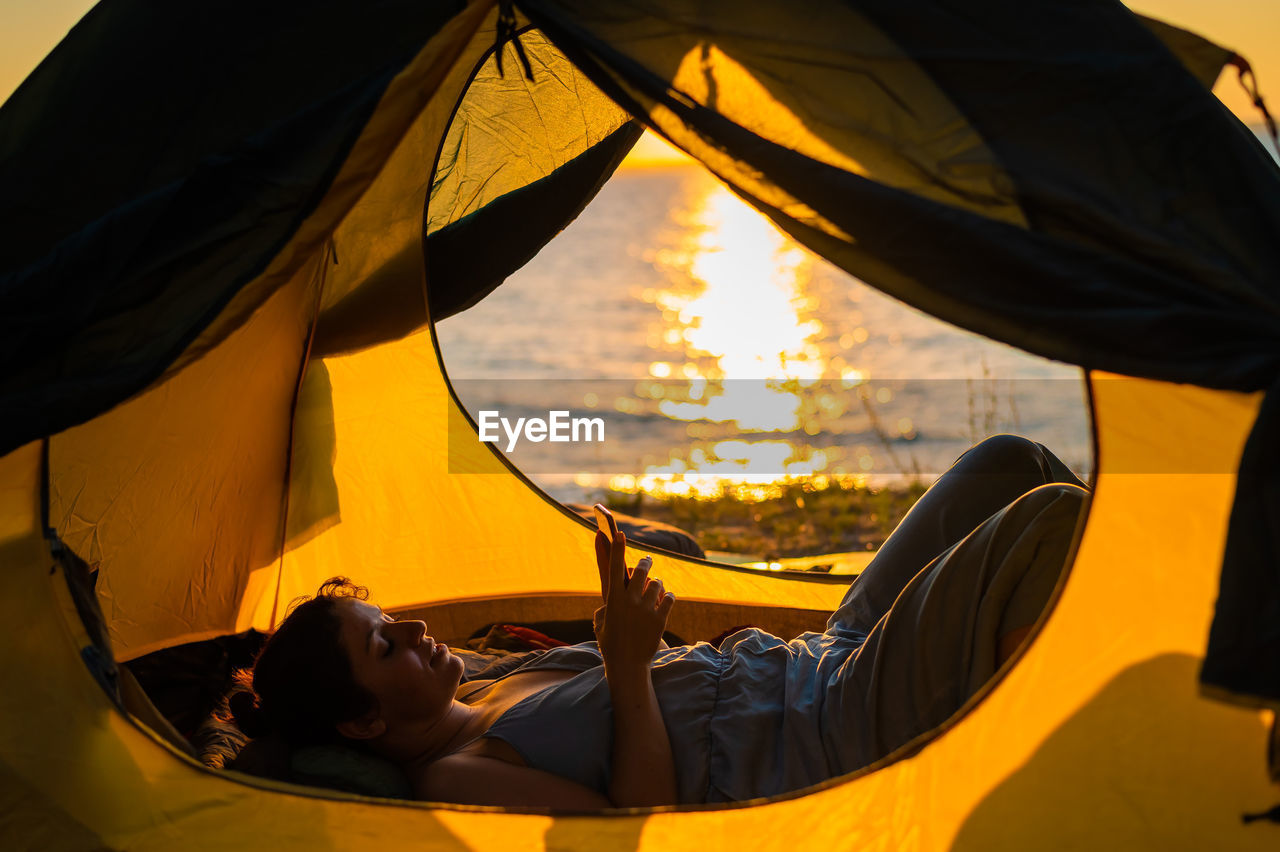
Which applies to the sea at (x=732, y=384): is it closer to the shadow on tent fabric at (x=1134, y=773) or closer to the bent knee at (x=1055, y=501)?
the bent knee at (x=1055, y=501)

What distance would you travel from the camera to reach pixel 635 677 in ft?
5.33

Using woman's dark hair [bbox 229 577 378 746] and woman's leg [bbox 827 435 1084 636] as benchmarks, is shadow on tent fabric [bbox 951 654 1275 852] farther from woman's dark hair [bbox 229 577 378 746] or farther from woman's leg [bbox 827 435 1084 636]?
woman's dark hair [bbox 229 577 378 746]

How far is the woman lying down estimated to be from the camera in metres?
1.58

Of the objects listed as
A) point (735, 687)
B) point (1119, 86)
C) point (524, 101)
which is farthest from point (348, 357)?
point (1119, 86)

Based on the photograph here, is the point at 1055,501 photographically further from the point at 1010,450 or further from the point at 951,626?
the point at 1010,450

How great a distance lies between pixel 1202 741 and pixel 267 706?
4.43 feet

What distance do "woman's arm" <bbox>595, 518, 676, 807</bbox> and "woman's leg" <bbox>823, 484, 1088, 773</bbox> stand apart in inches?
11.1

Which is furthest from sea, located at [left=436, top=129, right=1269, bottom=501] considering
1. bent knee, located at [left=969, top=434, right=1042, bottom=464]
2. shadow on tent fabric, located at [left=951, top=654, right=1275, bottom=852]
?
bent knee, located at [left=969, top=434, right=1042, bottom=464]

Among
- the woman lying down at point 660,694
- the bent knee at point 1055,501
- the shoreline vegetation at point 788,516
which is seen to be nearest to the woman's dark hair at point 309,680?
the woman lying down at point 660,694

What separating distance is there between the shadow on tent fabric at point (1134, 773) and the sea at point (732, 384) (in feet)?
2.09

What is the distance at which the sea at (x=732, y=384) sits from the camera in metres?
8.00
